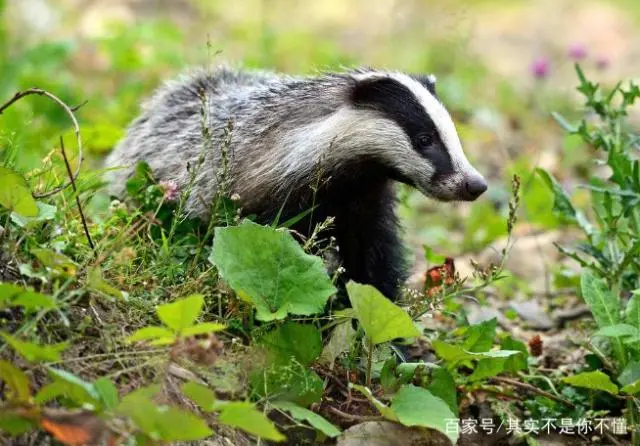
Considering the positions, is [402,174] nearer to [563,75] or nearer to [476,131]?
[476,131]

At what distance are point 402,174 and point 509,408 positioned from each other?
1.02m

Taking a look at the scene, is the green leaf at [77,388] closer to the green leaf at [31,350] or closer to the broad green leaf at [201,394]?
the green leaf at [31,350]

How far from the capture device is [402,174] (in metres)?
4.21

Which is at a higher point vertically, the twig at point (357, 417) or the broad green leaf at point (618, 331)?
the broad green leaf at point (618, 331)

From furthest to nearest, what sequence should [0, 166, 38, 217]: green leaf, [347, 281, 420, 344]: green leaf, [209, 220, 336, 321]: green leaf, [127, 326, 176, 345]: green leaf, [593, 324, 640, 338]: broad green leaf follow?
[593, 324, 640, 338]: broad green leaf, [209, 220, 336, 321]: green leaf, [347, 281, 420, 344]: green leaf, [0, 166, 38, 217]: green leaf, [127, 326, 176, 345]: green leaf

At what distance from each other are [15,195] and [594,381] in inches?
86.1

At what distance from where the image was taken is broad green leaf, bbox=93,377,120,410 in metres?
2.76

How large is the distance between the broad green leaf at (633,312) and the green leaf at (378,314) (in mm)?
1072

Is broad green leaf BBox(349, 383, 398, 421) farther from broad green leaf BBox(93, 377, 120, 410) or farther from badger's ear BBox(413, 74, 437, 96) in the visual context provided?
badger's ear BBox(413, 74, 437, 96)

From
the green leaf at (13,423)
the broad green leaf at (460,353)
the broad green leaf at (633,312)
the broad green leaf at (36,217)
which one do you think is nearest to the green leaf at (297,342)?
the broad green leaf at (460,353)

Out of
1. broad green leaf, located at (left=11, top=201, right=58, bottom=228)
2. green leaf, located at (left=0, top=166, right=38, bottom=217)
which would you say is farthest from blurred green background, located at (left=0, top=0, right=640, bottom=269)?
green leaf, located at (left=0, top=166, right=38, bottom=217)

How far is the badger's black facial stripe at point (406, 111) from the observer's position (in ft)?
13.5

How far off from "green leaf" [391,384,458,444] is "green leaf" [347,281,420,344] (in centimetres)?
21

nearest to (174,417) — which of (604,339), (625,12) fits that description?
(604,339)
